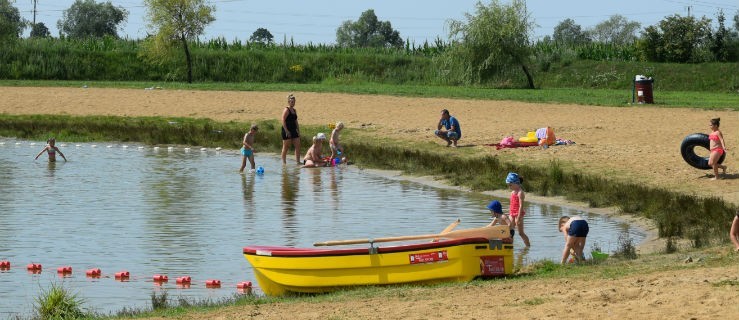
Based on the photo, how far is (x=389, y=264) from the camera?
14.1m

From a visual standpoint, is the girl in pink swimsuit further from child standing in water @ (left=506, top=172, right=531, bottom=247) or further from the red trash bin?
the red trash bin

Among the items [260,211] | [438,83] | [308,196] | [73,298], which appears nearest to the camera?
[73,298]

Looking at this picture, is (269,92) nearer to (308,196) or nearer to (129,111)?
(129,111)

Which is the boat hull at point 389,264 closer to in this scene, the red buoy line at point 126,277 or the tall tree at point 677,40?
the red buoy line at point 126,277

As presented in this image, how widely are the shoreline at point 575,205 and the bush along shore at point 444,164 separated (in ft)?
0.54

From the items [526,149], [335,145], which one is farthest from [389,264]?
[335,145]

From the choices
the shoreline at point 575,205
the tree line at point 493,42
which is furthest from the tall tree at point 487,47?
the shoreline at point 575,205

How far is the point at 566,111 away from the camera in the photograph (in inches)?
1622

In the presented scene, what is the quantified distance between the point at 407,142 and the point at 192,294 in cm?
2005

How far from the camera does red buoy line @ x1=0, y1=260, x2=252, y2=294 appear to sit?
15.0 metres

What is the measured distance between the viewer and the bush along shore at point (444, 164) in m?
19.5

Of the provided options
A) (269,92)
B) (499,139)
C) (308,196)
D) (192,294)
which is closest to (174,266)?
(192,294)

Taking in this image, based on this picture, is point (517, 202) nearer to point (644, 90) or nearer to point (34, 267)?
point (34, 267)

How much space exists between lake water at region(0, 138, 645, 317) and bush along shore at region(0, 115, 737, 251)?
822mm
